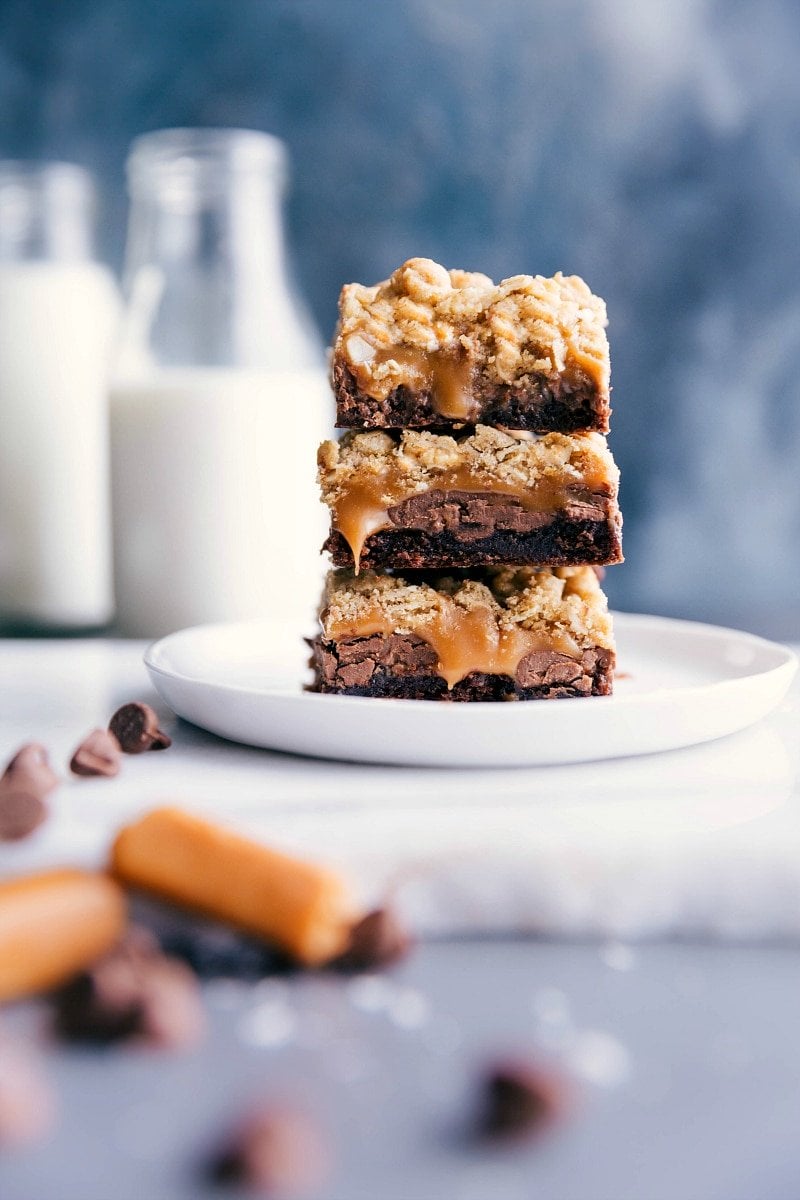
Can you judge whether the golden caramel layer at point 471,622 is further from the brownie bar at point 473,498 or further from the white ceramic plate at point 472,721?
the white ceramic plate at point 472,721

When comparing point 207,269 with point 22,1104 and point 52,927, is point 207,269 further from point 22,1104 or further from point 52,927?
point 22,1104

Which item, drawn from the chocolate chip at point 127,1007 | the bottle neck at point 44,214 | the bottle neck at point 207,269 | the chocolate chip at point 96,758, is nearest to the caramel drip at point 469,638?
the chocolate chip at point 96,758

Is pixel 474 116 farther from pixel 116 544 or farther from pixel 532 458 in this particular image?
pixel 532 458

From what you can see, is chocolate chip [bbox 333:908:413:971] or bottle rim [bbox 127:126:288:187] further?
bottle rim [bbox 127:126:288:187]

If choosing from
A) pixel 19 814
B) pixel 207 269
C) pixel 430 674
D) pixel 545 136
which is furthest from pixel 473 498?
pixel 545 136

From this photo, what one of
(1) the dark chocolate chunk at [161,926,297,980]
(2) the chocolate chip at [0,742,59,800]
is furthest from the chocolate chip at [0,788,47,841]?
(1) the dark chocolate chunk at [161,926,297,980]

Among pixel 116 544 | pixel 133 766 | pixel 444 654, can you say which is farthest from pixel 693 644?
pixel 116 544

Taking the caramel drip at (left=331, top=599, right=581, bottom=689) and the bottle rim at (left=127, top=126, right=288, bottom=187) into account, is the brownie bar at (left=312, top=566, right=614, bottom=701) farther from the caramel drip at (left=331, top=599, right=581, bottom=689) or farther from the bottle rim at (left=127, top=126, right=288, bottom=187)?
the bottle rim at (left=127, top=126, right=288, bottom=187)
